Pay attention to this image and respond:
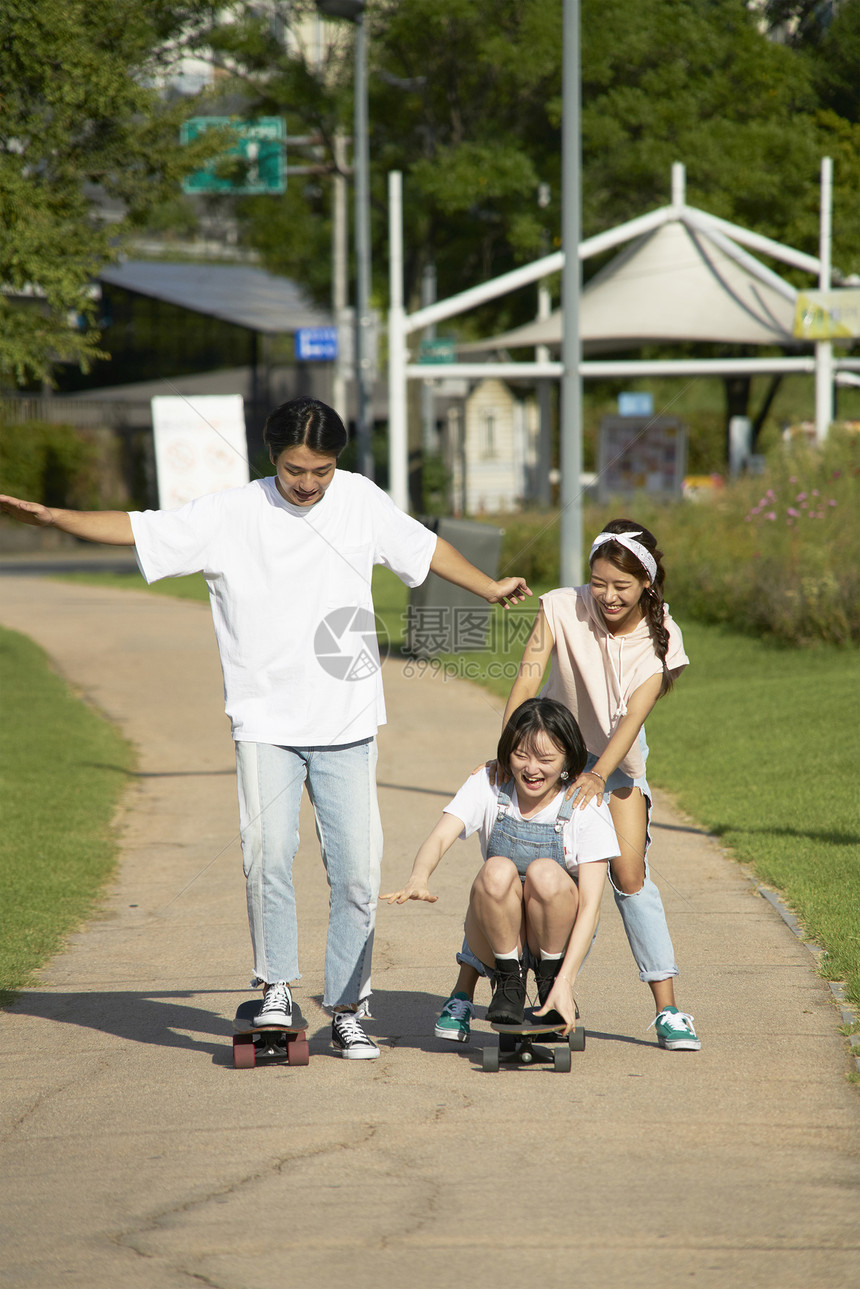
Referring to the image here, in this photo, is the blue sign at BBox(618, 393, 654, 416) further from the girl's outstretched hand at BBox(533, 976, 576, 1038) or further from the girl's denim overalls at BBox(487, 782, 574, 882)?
the girl's outstretched hand at BBox(533, 976, 576, 1038)

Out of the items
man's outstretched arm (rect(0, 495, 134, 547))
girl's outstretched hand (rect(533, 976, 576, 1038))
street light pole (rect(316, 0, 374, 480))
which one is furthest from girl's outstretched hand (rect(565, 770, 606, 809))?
street light pole (rect(316, 0, 374, 480))

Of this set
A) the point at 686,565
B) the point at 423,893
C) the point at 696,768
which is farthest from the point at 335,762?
the point at 686,565

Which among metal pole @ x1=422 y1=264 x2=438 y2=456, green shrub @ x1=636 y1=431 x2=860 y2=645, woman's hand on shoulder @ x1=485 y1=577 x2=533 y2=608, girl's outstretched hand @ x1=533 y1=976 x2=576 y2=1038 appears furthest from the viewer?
metal pole @ x1=422 y1=264 x2=438 y2=456

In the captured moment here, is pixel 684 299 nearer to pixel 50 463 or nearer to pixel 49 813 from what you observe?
pixel 49 813

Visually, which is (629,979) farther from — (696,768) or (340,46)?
(340,46)

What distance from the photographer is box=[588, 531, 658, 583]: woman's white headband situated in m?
4.30

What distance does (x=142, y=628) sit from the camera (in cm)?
1752

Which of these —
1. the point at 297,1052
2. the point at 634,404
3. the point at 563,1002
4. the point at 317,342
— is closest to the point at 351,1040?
the point at 297,1052

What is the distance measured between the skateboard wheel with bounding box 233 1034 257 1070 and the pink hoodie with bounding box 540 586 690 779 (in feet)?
4.54

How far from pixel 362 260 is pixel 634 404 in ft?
18.2

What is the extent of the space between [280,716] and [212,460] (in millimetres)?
13761

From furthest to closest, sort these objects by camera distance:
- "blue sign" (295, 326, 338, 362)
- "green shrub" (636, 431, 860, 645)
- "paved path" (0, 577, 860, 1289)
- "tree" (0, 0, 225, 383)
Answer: "blue sign" (295, 326, 338, 362) → "green shrub" (636, 431, 860, 645) → "tree" (0, 0, 225, 383) → "paved path" (0, 577, 860, 1289)

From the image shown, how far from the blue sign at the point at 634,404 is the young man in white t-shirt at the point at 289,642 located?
2215 cm

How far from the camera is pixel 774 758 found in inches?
354
